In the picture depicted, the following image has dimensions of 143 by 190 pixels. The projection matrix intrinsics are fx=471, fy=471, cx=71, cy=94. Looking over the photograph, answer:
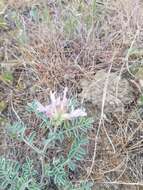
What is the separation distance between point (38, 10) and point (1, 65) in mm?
366

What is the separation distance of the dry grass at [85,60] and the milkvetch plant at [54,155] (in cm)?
8

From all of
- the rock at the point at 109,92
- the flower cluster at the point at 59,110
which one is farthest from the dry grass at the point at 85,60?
the flower cluster at the point at 59,110

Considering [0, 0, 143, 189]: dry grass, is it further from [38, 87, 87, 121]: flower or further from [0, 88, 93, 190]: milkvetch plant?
[38, 87, 87, 121]: flower

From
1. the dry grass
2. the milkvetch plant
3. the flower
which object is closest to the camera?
the flower

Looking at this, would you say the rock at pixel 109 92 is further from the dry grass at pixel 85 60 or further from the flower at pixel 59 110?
the flower at pixel 59 110

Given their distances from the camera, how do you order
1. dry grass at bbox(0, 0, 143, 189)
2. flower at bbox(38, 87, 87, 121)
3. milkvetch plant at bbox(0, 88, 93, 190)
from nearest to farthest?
flower at bbox(38, 87, 87, 121)
milkvetch plant at bbox(0, 88, 93, 190)
dry grass at bbox(0, 0, 143, 189)

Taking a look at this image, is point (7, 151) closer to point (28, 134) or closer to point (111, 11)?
point (28, 134)

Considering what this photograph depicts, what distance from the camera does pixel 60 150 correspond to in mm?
1739

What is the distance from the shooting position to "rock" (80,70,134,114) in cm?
183

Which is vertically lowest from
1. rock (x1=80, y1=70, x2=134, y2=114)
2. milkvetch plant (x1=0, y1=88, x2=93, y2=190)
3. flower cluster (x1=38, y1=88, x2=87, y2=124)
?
milkvetch plant (x1=0, y1=88, x2=93, y2=190)

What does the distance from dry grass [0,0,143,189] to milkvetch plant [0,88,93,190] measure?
8 cm

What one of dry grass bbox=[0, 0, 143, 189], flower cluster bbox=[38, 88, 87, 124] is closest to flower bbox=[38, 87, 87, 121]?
flower cluster bbox=[38, 88, 87, 124]

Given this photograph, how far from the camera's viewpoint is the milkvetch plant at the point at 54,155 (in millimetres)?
1607

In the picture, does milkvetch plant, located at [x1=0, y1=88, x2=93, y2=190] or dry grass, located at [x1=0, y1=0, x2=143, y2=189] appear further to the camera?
dry grass, located at [x1=0, y1=0, x2=143, y2=189]
